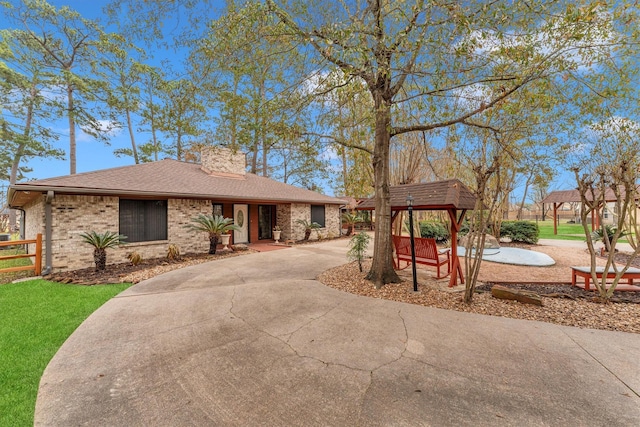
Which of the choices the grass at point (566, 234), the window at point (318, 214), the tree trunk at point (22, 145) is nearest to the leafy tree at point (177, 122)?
the tree trunk at point (22, 145)

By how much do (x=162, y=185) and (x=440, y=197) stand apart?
31.6 feet

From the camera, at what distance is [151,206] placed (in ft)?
30.7

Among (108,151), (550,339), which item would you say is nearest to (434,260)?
(550,339)

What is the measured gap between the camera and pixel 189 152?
2142 cm

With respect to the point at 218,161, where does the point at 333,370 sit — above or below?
below

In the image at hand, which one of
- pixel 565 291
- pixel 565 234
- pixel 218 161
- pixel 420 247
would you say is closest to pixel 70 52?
pixel 218 161

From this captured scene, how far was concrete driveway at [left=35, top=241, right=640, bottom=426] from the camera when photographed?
209 centimetres

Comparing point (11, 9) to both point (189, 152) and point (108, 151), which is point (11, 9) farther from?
point (189, 152)

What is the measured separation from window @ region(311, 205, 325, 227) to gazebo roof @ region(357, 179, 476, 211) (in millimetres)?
8790

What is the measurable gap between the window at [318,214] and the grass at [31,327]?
1052 cm

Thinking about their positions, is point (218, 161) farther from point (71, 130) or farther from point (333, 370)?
→ point (71, 130)

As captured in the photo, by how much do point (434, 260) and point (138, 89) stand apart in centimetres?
2336

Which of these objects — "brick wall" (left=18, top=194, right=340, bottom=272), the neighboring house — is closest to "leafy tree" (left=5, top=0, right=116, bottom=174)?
the neighboring house

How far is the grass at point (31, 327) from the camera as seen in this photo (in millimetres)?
2291
